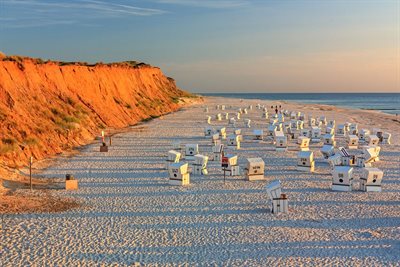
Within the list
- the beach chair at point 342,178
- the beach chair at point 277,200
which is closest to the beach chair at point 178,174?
the beach chair at point 277,200

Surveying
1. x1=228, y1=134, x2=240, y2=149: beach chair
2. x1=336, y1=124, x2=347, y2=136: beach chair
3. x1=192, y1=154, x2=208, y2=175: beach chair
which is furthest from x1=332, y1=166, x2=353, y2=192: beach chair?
x1=336, y1=124, x2=347, y2=136: beach chair

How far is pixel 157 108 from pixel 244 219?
50.7 metres

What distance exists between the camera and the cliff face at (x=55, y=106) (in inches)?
955

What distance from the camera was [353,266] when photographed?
1052 centimetres

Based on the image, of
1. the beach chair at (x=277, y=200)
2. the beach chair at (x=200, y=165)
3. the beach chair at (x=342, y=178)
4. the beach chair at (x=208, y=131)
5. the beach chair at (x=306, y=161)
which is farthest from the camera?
the beach chair at (x=208, y=131)

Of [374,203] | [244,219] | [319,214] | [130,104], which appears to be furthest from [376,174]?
Result: [130,104]

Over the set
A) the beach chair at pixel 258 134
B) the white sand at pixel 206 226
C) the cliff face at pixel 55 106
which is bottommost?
the white sand at pixel 206 226

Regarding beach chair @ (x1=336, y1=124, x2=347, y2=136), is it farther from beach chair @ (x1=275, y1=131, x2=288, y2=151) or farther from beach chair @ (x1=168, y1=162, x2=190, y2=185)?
beach chair @ (x1=168, y1=162, x2=190, y2=185)

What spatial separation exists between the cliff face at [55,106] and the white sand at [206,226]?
14.5 feet

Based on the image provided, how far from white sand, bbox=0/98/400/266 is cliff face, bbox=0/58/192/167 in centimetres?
441

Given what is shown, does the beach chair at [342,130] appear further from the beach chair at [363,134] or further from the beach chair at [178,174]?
the beach chair at [178,174]

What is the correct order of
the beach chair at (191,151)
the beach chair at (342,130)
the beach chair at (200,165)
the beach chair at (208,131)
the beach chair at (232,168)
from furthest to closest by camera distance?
the beach chair at (342,130), the beach chair at (208,131), the beach chair at (191,151), the beach chair at (200,165), the beach chair at (232,168)

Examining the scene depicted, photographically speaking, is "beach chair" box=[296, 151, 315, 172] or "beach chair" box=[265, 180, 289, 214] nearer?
"beach chair" box=[265, 180, 289, 214]

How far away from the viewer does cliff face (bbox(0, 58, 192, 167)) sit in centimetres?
2425
